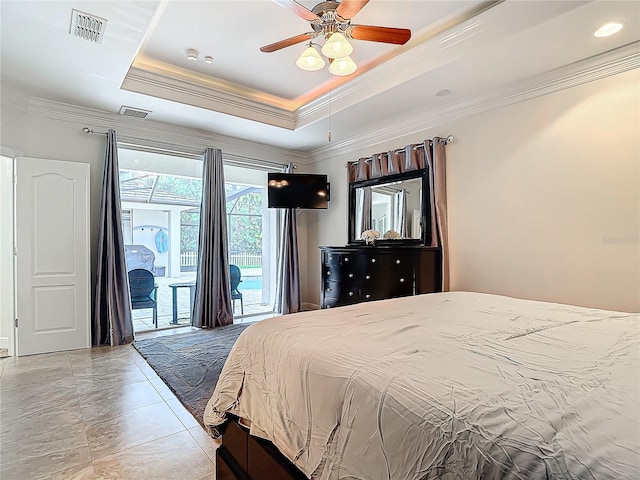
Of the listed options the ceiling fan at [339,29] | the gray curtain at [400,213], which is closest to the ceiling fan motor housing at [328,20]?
the ceiling fan at [339,29]

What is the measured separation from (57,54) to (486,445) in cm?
393

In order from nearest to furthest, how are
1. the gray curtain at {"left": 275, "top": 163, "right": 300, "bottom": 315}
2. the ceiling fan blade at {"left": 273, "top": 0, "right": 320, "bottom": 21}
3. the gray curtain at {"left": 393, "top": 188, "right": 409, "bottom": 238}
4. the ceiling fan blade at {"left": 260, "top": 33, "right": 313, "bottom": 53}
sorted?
the ceiling fan blade at {"left": 273, "top": 0, "right": 320, "bottom": 21} < the ceiling fan blade at {"left": 260, "top": 33, "right": 313, "bottom": 53} < the gray curtain at {"left": 393, "top": 188, "right": 409, "bottom": 238} < the gray curtain at {"left": 275, "top": 163, "right": 300, "bottom": 315}

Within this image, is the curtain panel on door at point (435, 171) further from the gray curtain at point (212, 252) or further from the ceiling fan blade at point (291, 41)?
the gray curtain at point (212, 252)

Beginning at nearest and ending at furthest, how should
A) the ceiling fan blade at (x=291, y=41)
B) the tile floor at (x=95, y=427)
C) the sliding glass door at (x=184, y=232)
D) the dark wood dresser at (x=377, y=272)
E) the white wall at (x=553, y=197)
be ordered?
the tile floor at (x=95, y=427), the ceiling fan blade at (x=291, y=41), the white wall at (x=553, y=197), the dark wood dresser at (x=377, y=272), the sliding glass door at (x=184, y=232)

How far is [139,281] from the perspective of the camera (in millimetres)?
4746

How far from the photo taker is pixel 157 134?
15.0ft

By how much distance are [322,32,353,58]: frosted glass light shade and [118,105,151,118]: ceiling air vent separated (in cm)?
280

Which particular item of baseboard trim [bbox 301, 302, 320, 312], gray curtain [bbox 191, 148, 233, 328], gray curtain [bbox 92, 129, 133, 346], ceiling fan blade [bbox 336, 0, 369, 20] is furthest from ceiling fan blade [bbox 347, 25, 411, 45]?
baseboard trim [bbox 301, 302, 320, 312]

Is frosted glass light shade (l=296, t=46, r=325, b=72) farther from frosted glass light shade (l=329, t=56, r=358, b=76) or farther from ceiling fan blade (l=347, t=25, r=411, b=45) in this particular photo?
ceiling fan blade (l=347, t=25, r=411, b=45)

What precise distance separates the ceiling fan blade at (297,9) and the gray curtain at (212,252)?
3.04 m

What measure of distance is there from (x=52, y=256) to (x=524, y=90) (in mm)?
5219

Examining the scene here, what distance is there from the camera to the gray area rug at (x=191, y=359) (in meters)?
2.75

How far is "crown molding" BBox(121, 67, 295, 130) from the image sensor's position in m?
3.57

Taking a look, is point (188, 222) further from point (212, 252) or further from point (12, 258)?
point (12, 258)
